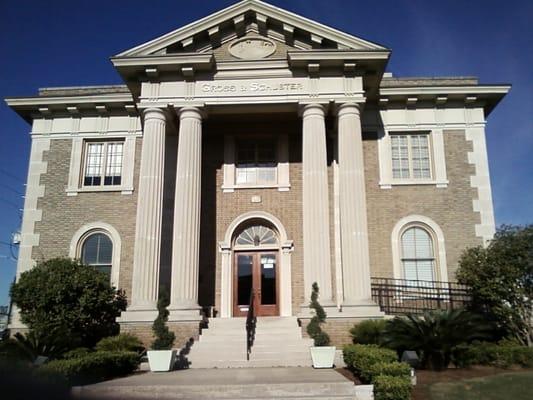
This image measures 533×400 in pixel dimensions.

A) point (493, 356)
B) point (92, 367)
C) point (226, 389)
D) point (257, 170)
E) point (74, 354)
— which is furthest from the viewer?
point (257, 170)

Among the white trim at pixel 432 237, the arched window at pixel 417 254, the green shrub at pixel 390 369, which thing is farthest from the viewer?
the arched window at pixel 417 254

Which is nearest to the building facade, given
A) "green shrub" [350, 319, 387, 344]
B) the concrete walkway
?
"green shrub" [350, 319, 387, 344]

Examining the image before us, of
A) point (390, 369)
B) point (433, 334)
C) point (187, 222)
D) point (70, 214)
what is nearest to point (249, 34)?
point (187, 222)

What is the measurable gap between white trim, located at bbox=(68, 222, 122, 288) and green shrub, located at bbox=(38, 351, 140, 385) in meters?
6.40

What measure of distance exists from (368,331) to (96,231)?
1084 cm

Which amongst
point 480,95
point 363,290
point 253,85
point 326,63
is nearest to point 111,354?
point 363,290

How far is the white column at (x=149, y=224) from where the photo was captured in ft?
52.6

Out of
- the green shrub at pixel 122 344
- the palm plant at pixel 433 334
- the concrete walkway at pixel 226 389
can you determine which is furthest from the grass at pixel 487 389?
the green shrub at pixel 122 344

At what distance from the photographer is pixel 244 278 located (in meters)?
19.3

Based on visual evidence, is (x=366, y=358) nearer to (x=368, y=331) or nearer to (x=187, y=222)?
(x=368, y=331)

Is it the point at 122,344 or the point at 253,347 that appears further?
the point at 253,347

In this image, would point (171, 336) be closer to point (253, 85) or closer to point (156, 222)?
point (156, 222)

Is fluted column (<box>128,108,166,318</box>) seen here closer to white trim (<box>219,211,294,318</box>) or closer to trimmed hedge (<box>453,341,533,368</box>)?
white trim (<box>219,211,294,318</box>)

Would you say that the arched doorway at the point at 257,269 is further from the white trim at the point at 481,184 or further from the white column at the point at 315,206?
the white trim at the point at 481,184
